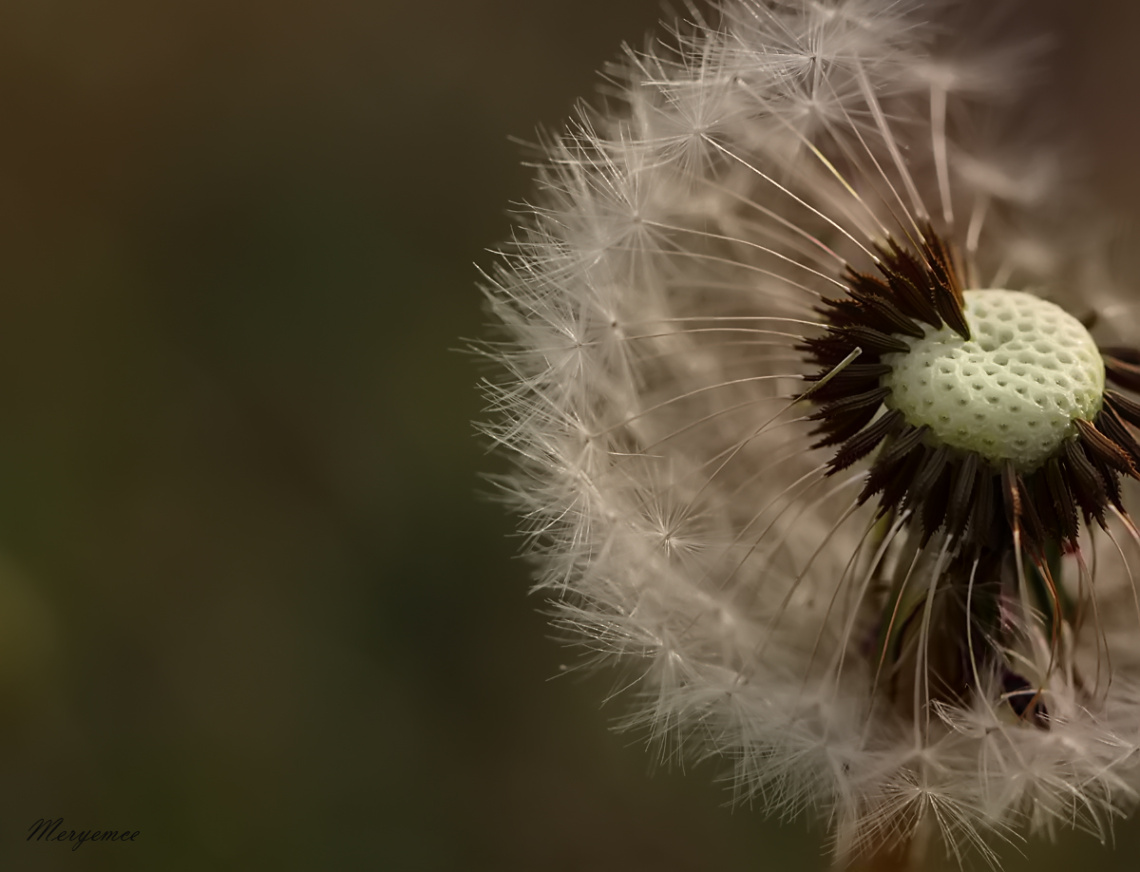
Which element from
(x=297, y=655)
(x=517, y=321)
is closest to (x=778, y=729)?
(x=517, y=321)

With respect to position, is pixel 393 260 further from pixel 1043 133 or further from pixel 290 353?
pixel 1043 133

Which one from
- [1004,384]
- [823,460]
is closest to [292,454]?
[823,460]

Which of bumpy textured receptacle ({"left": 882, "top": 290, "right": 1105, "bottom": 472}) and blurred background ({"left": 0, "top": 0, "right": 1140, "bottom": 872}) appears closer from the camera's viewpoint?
bumpy textured receptacle ({"left": 882, "top": 290, "right": 1105, "bottom": 472})

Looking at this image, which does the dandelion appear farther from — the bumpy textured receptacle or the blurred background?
the blurred background

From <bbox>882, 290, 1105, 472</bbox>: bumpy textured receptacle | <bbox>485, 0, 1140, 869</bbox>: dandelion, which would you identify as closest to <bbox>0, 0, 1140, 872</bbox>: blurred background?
<bbox>485, 0, 1140, 869</bbox>: dandelion

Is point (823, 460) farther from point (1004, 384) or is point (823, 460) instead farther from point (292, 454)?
point (292, 454)

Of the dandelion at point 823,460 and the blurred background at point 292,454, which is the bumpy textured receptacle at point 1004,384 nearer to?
the dandelion at point 823,460
